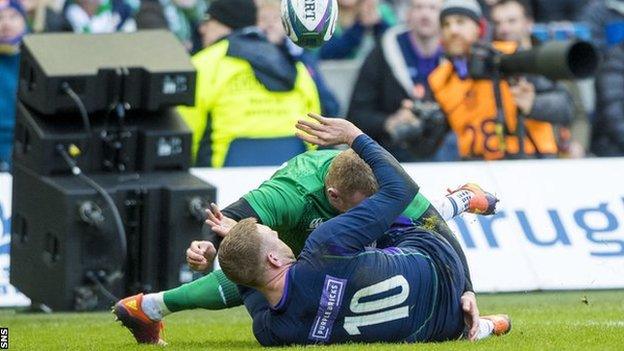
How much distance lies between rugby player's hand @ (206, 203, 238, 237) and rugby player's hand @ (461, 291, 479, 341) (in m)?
1.32

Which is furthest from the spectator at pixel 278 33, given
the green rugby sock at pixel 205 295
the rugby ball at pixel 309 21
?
the green rugby sock at pixel 205 295

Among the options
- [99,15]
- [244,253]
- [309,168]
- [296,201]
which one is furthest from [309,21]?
[99,15]

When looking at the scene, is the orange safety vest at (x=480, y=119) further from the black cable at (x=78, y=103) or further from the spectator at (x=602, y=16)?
the black cable at (x=78, y=103)

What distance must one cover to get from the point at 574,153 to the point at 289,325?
26.1 ft

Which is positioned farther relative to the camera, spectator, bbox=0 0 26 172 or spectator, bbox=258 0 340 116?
spectator, bbox=258 0 340 116

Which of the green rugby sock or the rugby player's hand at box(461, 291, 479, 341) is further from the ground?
the rugby player's hand at box(461, 291, 479, 341)

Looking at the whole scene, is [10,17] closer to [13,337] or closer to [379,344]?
[13,337]

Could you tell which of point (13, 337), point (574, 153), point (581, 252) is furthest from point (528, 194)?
point (13, 337)

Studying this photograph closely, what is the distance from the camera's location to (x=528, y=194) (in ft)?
48.5

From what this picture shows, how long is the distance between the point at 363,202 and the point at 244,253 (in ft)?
2.23

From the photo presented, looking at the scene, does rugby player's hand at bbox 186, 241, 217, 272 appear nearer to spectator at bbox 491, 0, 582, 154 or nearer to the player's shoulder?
the player's shoulder

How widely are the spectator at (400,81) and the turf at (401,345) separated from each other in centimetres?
234

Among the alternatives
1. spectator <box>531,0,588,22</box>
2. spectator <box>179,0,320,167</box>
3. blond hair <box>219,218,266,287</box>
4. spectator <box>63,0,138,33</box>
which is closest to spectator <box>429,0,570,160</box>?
spectator <box>179,0,320,167</box>

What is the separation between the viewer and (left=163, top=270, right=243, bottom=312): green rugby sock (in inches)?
407
